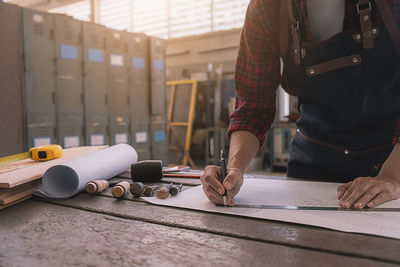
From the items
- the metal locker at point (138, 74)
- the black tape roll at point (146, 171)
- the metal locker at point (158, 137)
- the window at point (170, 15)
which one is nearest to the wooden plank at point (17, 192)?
the black tape roll at point (146, 171)

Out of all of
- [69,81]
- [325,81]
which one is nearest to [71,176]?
[325,81]

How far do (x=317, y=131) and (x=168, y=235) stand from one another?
0.75 meters

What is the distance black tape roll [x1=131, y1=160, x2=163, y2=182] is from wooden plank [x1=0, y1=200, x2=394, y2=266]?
39 cm

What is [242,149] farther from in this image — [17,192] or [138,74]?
[138,74]

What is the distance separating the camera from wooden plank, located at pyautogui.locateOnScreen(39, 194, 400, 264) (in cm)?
52

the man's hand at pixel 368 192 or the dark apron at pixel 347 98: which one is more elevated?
the dark apron at pixel 347 98

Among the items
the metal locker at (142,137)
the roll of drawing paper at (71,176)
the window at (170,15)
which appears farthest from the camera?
the window at (170,15)

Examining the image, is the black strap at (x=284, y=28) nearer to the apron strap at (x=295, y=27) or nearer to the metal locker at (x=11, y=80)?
the apron strap at (x=295, y=27)

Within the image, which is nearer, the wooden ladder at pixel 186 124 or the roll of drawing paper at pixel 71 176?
the roll of drawing paper at pixel 71 176

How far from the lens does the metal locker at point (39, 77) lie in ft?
11.2

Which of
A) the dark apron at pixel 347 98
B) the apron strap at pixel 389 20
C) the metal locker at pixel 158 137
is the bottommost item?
the metal locker at pixel 158 137

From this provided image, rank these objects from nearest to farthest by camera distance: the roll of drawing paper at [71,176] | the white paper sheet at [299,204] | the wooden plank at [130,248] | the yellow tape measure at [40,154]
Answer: the wooden plank at [130,248] → the white paper sheet at [299,204] → the roll of drawing paper at [71,176] → the yellow tape measure at [40,154]

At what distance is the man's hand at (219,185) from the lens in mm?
806

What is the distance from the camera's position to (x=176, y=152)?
6.56 meters
